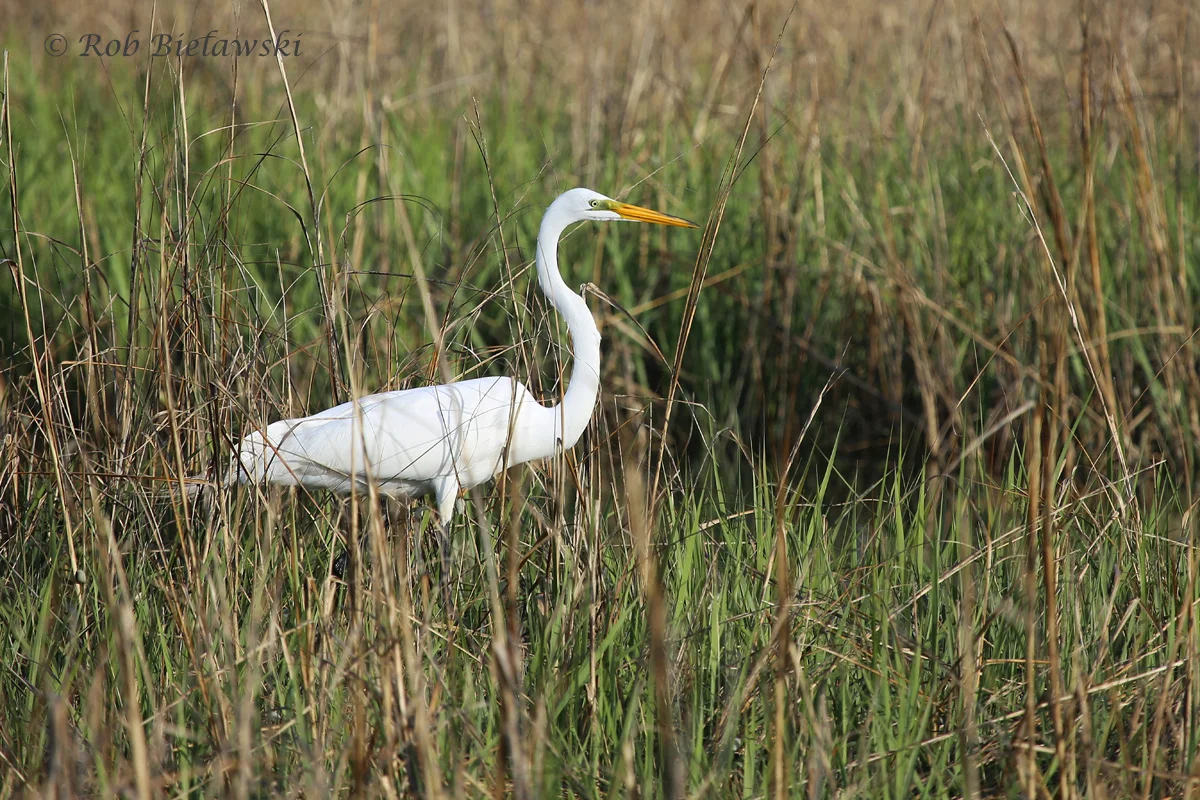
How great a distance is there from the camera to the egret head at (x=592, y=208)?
7.90ft

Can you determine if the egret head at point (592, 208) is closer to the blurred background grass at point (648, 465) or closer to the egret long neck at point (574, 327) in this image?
the egret long neck at point (574, 327)

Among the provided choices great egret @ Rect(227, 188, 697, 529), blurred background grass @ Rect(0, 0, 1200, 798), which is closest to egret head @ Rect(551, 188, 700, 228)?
great egret @ Rect(227, 188, 697, 529)

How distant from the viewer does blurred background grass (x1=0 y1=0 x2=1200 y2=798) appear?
1.49 m

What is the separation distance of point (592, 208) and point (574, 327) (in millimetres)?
252

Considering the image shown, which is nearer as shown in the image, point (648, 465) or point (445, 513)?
point (648, 465)

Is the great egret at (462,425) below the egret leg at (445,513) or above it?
above

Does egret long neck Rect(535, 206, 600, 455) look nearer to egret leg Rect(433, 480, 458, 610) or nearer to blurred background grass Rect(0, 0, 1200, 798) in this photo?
blurred background grass Rect(0, 0, 1200, 798)

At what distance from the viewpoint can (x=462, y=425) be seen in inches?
93.1

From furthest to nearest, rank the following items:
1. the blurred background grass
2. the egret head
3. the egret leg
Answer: the egret head → the egret leg → the blurred background grass

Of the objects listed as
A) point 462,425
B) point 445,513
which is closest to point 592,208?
point 462,425

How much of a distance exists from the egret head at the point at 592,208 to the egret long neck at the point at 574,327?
27 millimetres

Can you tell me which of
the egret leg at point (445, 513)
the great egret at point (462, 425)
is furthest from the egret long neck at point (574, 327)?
the egret leg at point (445, 513)

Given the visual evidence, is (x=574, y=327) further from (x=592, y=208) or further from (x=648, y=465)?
(x=648, y=465)

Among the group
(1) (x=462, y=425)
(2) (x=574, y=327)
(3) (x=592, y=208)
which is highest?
(3) (x=592, y=208)
